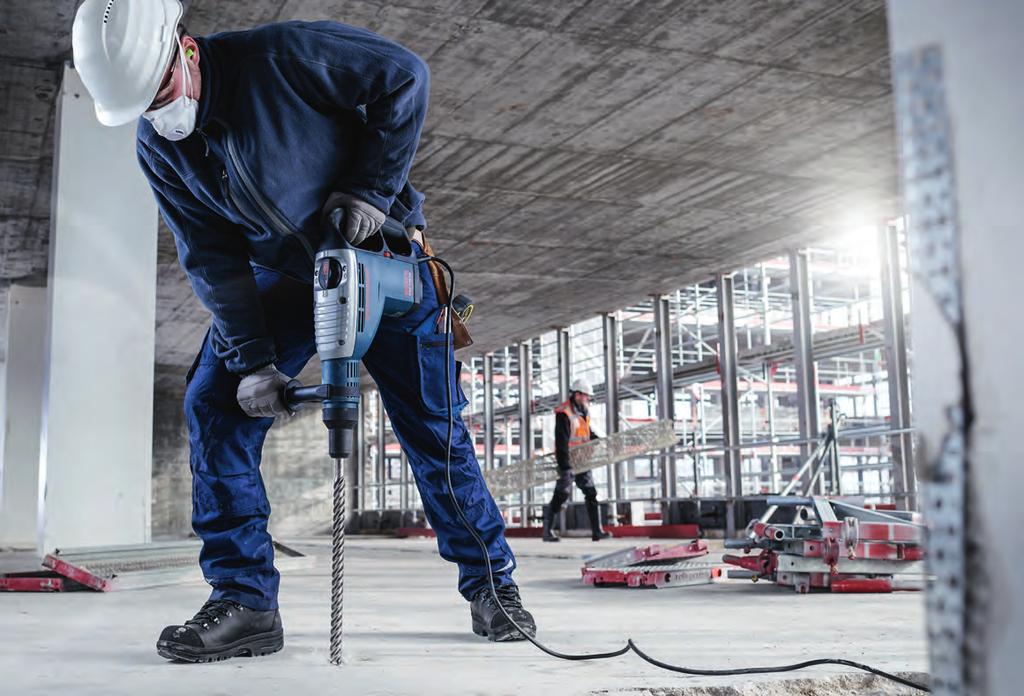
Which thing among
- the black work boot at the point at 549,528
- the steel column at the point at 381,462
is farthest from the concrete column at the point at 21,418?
the steel column at the point at 381,462

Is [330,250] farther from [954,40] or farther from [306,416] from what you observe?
[306,416]

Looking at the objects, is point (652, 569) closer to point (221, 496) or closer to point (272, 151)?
point (221, 496)

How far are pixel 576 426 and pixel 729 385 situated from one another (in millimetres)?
2995

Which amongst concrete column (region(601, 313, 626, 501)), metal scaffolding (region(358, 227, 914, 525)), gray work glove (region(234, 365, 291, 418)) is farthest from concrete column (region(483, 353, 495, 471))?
gray work glove (region(234, 365, 291, 418))

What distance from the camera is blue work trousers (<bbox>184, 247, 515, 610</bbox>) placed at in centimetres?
260

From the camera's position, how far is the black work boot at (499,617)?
264cm

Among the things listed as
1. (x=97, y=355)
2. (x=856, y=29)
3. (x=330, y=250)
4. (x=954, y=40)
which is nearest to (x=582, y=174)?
(x=856, y=29)


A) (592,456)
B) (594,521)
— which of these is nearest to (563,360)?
(592,456)

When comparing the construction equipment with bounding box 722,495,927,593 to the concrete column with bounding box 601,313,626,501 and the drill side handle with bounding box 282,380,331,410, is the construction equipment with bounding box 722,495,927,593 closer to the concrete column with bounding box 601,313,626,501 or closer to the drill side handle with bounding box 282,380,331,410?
the drill side handle with bounding box 282,380,331,410

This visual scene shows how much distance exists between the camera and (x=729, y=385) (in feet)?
47.5

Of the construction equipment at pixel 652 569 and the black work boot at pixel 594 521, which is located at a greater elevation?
the construction equipment at pixel 652 569

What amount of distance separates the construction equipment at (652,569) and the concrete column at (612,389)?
1128 centimetres

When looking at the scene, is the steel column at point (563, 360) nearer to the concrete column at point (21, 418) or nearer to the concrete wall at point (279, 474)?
the concrete wall at point (279, 474)

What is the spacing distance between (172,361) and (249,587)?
20.1 metres
